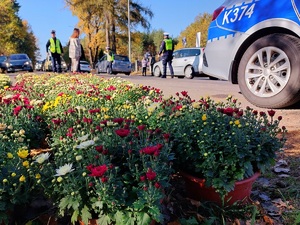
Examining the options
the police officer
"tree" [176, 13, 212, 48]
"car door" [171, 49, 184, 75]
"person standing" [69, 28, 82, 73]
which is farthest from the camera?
"tree" [176, 13, 212, 48]

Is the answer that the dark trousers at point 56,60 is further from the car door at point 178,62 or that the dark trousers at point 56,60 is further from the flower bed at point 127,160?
the flower bed at point 127,160

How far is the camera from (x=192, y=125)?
218cm

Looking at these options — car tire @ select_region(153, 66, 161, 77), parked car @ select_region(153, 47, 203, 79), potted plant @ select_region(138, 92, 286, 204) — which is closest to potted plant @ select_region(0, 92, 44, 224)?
potted plant @ select_region(138, 92, 286, 204)

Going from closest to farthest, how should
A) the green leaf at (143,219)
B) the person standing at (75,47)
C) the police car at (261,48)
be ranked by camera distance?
the green leaf at (143,219) < the police car at (261,48) < the person standing at (75,47)

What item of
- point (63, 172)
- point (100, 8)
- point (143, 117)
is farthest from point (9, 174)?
point (100, 8)

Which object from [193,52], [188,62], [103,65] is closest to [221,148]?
[188,62]

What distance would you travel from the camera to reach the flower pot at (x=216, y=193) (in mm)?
1926

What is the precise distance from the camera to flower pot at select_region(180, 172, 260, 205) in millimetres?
1926

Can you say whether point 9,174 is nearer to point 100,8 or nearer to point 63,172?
point 63,172

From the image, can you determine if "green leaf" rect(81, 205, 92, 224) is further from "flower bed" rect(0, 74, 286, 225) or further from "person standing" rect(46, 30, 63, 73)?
"person standing" rect(46, 30, 63, 73)

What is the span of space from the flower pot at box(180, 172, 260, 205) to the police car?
8.33ft

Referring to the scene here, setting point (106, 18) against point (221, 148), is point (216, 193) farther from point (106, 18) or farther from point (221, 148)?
point (106, 18)

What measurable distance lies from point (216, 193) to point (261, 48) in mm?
3045

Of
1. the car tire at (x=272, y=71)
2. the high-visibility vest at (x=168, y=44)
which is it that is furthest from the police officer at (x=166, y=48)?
the car tire at (x=272, y=71)
